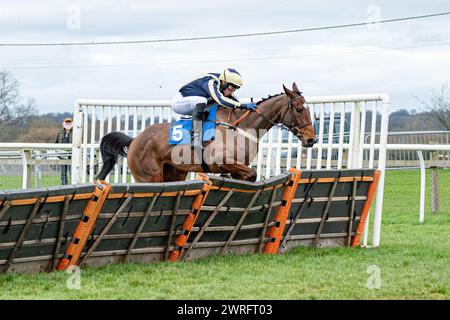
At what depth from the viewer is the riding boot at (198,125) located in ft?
35.5

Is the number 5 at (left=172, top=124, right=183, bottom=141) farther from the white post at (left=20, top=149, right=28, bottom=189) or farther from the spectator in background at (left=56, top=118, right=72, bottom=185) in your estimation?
the spectator in background at (left=56, top=118, right=72, bottom=185)

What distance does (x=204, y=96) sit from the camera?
11109 millimetres

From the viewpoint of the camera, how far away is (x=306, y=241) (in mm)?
9672

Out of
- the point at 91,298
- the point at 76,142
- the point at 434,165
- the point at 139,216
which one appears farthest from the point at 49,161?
the point at 91,298

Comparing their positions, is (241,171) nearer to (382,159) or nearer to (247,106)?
(247,106)

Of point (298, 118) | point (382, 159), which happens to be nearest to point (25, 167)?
point (298, 118)

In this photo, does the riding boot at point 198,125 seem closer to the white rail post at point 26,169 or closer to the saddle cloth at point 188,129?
the saddle cloth at point 188,129

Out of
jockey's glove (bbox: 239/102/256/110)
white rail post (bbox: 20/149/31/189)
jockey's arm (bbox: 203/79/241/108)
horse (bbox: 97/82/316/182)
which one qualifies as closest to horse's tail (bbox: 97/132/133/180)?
horse (bbox: 97/82/316/182)

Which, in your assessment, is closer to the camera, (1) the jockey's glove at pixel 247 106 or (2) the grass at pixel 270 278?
(2) the grass at pixel 270 278

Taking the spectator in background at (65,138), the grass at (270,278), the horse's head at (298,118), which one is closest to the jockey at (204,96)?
the horse's head at (298,118)

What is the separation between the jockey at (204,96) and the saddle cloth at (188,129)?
7cm

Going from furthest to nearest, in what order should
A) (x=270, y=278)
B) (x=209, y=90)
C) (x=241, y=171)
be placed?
(x=209, y=90)
(x=241, y=171)
(x=270, y=278)

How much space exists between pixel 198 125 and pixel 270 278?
134 inches

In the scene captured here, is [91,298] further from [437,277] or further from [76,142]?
[76,142]
